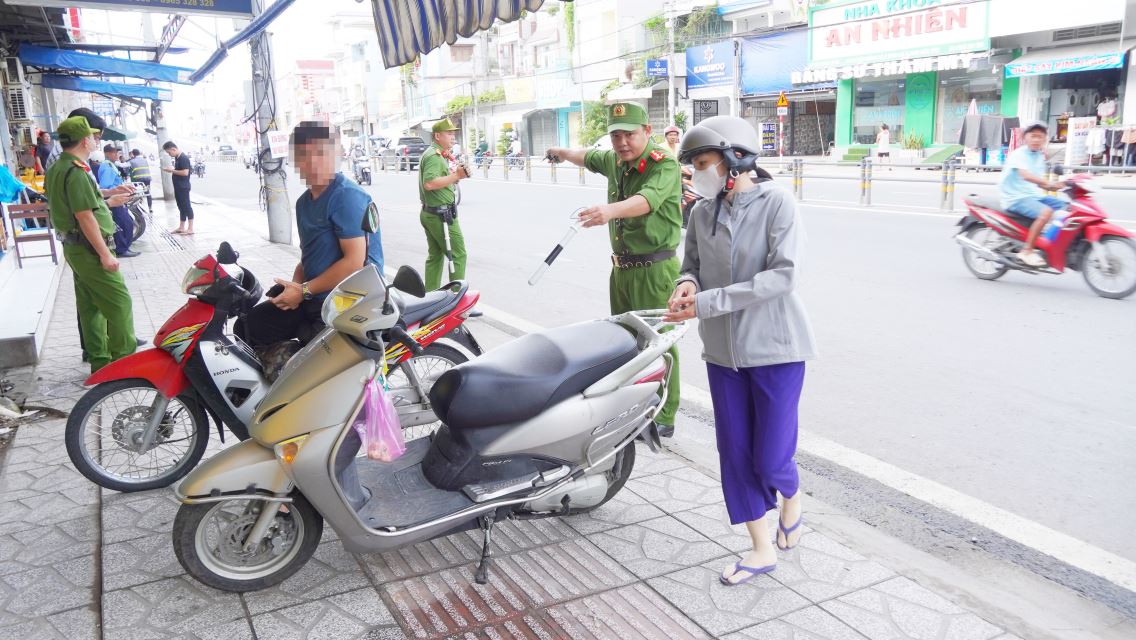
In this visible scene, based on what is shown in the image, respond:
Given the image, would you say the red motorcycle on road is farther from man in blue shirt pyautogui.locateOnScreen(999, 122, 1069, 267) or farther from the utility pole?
the utility pole

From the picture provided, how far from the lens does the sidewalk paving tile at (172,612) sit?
290cm

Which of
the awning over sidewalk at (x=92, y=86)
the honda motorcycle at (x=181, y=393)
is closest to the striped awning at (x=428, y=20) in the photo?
the honda motorcycle at (x=181, y=393)

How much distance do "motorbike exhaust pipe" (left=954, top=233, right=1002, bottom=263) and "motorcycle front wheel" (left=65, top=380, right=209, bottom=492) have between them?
745 centimetres

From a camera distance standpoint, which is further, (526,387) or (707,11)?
(707,11)

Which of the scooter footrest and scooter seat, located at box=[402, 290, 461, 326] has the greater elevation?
scooter seat, located at box=[402, 290, 461, 326]

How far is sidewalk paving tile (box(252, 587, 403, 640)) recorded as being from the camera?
2.88 meters

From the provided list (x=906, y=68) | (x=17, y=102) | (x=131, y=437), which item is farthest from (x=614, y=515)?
(x=906, y=68)

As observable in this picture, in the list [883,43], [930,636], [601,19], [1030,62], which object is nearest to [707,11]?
[601,19]

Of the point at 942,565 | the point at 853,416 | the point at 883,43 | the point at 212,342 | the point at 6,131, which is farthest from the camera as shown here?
the point at 883,43

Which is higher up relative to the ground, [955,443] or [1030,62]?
[1030,62]

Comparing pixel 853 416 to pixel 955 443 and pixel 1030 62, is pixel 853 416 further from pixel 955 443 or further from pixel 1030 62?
pixel 1030 62

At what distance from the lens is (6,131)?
12.8m

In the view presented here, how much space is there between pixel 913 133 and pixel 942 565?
29.3m

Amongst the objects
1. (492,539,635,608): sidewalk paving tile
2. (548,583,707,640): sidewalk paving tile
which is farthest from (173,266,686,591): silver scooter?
(548,583,707,640): sidewalk paving tile
